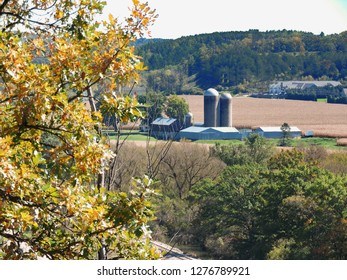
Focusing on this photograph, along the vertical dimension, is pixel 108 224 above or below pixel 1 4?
below

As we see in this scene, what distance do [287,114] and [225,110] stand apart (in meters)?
21.0

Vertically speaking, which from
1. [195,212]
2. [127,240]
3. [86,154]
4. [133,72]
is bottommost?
[195,212]

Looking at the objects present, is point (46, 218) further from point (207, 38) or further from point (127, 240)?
point (207, 38)

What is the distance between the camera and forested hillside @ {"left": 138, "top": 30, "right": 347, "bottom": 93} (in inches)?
5797

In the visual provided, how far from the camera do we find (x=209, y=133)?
8944 cm

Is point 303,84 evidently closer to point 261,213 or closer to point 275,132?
point 275,132

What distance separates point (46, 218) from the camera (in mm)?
7395

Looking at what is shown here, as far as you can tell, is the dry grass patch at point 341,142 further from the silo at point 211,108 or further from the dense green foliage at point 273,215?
the dense green foliage at point 273,215

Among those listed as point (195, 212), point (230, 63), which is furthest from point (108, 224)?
point (230, 63)

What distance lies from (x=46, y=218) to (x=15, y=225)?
2.31 feet

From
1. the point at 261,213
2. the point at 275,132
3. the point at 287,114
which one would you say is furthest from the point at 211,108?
the point at 261,213

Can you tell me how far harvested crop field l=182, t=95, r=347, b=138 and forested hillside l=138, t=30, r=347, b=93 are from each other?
1354 centimetres
